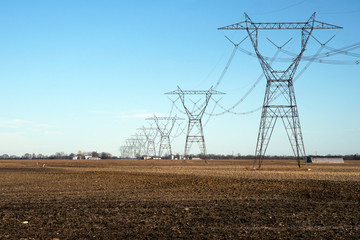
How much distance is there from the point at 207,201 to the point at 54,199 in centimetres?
739

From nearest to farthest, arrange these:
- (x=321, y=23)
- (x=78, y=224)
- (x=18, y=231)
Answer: (x=18, y=231) < (x=78, y=224) < (x=321, y=23)

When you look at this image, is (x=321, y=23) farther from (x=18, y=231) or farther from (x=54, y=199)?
(x=18, y=231)

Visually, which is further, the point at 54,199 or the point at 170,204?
the point at 54,199

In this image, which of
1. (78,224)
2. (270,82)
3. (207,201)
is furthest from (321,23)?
(78,224)

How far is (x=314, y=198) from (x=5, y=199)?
15.3m

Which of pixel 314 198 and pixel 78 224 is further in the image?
pixel 314 198

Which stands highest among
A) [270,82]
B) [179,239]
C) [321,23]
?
[321,23]

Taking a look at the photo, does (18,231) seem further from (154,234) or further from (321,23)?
(321,23)

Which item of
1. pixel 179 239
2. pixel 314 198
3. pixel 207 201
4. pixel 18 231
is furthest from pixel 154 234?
pixel 314 198

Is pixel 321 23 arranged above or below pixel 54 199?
above

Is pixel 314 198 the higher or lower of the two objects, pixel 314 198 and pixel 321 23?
the lower

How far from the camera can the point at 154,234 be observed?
12.0 m

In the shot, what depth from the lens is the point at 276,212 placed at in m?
16.2

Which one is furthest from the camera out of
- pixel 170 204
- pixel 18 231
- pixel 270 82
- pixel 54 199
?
pixel 270 82
